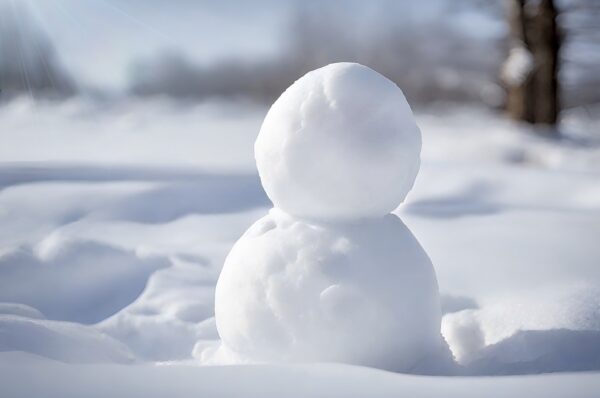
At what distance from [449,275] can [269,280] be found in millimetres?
1299

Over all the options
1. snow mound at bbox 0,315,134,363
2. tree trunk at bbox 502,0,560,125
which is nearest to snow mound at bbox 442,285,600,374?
snow mound at bbox 0,315,134,363

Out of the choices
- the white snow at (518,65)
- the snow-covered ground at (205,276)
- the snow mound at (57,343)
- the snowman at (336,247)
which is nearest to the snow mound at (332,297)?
the snowman at (336,247)

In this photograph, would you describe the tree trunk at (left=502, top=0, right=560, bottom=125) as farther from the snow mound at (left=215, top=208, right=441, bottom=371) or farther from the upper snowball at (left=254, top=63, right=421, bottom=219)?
the snow mound at (left=215, top=208, right=441, bottom=371)

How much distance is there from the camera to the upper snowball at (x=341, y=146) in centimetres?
165

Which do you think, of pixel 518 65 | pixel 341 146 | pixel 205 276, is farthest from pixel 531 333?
pixel 518 65

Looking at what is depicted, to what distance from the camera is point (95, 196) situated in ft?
12.2

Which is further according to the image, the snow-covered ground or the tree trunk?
the tree trunk

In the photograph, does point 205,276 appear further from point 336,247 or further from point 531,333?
point 531,333

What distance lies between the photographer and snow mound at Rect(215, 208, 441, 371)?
5.16ft

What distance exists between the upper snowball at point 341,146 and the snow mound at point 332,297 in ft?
0.31

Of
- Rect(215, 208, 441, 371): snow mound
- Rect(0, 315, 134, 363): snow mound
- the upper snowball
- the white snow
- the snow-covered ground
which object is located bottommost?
the white snow

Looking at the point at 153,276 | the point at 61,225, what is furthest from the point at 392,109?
the point at 61,225

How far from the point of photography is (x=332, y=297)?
1.57 m

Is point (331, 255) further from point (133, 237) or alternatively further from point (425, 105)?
point (425, 105)
